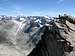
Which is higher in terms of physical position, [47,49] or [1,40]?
[47,49]

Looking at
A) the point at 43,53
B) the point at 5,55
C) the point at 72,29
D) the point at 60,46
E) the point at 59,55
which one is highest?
the point at 72,29

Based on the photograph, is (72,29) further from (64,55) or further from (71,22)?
(64,55)

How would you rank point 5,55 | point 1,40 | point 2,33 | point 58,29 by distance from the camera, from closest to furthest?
point 58,29 < point 5,55 < point 1,40 < point 2,33

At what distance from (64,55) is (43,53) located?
9.58 m

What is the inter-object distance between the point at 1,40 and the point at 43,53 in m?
116

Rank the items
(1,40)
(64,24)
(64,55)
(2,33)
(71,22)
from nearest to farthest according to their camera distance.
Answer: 1. (64,55)
2. (64,24)
3. (71,22)
4. (1,40)
5. (2,33)

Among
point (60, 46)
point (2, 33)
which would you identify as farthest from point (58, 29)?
point (2, 33)

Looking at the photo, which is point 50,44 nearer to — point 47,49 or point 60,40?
point 47,49

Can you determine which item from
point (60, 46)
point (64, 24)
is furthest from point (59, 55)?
point (64, 24)

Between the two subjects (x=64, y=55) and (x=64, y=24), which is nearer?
(x=64, y=55)

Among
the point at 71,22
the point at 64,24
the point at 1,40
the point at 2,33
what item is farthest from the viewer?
the point at 2,33

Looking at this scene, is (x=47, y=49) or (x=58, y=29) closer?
(x=58, y=29)

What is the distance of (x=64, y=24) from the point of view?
25406 mm

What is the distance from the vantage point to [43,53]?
2828 centimetres
